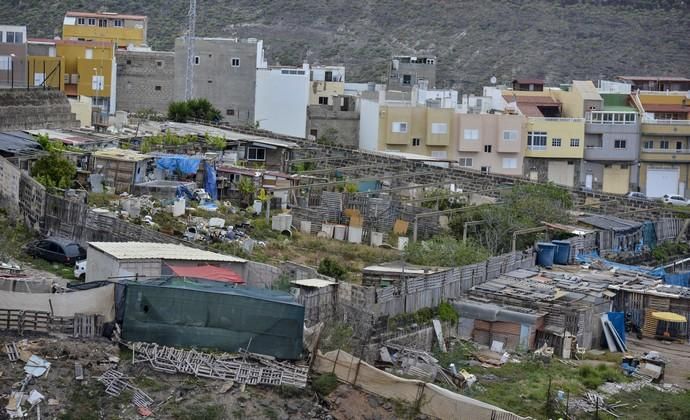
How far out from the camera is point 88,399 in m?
22.6

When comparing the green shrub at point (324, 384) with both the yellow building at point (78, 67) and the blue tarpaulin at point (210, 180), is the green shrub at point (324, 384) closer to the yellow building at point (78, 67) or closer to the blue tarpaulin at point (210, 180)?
the blue tarpaulin at point (210, 180)

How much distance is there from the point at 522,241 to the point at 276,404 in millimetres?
14377

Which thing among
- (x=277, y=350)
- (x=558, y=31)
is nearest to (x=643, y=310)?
(x=277, y=350)

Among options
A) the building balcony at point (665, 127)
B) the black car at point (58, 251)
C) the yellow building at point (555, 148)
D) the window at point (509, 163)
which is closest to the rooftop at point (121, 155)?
the black car at point (58, 251)

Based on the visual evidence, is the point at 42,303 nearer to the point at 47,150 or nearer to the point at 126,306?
the point at 126,306

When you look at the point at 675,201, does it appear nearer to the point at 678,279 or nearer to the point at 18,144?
the point at 678,279

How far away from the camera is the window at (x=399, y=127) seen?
56219 millimetres

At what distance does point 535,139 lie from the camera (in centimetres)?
5675

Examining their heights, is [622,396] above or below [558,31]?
below

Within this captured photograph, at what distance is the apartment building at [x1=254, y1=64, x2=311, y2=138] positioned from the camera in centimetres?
5838

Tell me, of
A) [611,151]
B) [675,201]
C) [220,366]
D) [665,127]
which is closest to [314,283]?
[220,366]

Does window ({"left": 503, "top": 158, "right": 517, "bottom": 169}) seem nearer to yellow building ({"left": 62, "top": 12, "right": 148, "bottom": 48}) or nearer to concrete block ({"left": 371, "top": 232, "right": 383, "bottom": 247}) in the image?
concrete block ({"left": 371, "top": 232, "right": 383, "bottom": 247})

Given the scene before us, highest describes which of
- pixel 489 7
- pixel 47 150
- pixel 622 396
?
pixel 489 7

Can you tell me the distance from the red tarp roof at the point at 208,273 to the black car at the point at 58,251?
298 centimetres
